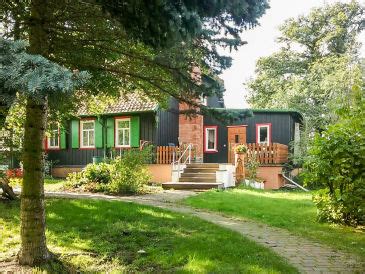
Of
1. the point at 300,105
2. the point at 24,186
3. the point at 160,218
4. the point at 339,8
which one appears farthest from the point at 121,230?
the point at 339,8

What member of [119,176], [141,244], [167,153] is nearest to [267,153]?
[167,153]

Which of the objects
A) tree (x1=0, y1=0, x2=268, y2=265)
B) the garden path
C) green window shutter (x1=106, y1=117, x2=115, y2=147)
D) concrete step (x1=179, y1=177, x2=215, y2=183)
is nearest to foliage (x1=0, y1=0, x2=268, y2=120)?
tree (x1=0, y1=0, x2=268, y2=265)

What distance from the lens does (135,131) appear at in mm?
22562

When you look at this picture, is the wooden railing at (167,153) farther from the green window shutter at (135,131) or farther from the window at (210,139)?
the window at (210,139)

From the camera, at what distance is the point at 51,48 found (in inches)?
264

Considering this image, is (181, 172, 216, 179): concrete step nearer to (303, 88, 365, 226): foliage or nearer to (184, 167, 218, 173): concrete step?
(184, 167, 218, 173): concrete step

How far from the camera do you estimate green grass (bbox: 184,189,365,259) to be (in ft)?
24.9

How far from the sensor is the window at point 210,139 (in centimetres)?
2527

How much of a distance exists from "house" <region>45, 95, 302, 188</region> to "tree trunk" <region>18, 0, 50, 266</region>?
12435 millimetres

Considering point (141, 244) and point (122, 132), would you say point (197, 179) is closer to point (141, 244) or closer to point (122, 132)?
point (122, 132)

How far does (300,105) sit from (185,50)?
24.3 meters

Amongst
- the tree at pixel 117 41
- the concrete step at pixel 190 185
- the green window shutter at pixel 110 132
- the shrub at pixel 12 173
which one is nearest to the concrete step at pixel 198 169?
the concrete step at pixel 190 185

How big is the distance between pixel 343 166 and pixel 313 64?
1009 inches

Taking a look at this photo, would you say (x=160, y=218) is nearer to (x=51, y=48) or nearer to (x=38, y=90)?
(x=51, y=48)
